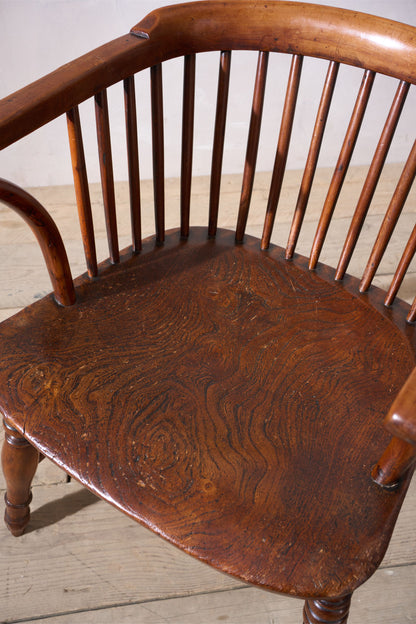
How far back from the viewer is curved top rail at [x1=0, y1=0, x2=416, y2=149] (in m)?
0.66

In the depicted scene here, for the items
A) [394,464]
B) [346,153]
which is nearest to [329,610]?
[394,464]

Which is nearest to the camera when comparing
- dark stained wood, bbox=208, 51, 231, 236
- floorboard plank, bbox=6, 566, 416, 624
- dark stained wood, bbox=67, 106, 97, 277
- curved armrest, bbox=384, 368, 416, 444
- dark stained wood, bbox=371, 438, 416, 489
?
curved armrest, bbox=384, 368, 416, 444

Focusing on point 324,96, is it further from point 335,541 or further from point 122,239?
point 122,239

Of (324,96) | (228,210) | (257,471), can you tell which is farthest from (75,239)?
(257,471)

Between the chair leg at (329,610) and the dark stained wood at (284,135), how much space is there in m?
0.48

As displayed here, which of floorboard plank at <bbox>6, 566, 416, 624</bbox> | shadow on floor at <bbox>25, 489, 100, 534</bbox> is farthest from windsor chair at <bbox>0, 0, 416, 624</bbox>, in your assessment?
floorboard plank at <bbox>6, 566, 416, 624</bbox>

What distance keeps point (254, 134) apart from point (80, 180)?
248 mm

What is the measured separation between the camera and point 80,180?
28.5 inches

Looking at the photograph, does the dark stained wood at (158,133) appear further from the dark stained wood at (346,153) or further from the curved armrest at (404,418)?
the curved armrest at (404,418)

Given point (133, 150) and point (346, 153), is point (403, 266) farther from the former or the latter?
point (133, 150)

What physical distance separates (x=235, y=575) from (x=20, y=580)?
1.72ft

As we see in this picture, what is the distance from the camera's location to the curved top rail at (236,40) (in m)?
0.66

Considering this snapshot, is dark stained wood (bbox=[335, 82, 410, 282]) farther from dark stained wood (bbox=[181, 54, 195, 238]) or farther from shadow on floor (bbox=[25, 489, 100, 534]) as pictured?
shadow on floor (bbox=[25, 489, 100, 534])

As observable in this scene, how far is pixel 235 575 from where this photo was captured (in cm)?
55
